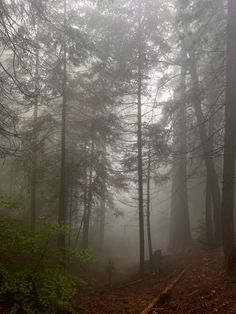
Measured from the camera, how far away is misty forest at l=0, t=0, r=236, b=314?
7496 mm

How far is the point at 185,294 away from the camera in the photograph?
9.32 m

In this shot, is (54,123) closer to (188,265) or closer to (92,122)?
(92,122)

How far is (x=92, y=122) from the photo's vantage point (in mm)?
17031

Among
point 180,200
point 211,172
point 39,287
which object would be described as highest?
point 211,172

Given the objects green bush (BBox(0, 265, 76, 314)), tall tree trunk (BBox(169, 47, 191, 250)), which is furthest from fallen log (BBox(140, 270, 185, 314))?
tall tree trunk (BBox(169, 47, 191, 250))

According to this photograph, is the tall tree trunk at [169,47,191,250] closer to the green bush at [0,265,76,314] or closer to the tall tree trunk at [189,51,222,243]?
the tall tree trunk at [189,51,222,243]

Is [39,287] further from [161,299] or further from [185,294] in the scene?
[185,294]

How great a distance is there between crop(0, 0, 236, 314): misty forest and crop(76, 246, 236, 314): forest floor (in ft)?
0.19

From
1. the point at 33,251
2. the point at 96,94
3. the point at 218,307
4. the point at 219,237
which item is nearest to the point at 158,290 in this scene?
the point at 218,307

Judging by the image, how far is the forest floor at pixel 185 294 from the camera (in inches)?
316

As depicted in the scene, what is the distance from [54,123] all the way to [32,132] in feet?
3.57

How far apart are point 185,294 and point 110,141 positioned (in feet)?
32.3

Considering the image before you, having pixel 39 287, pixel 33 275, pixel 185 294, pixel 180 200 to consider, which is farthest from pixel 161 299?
pixel 180 200

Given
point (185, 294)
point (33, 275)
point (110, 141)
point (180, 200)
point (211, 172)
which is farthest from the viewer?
point (180, 200)
